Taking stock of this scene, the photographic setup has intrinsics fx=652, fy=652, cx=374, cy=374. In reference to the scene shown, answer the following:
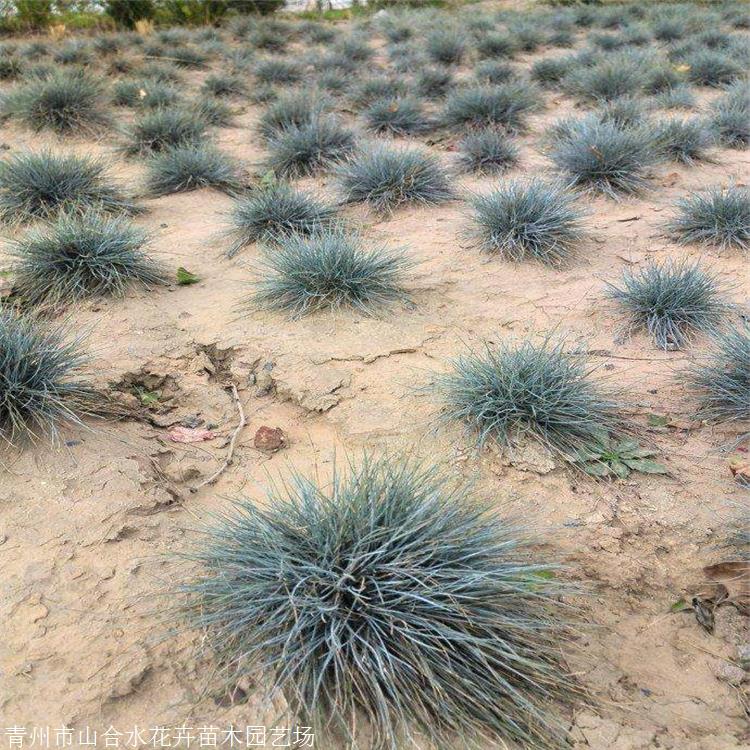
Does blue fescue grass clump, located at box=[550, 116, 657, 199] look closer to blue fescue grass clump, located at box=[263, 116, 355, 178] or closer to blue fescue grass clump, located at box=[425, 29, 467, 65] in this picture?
blue fescue grass clump, located at box=[263, 116, 355, 178]

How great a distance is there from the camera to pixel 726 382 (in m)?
3.03

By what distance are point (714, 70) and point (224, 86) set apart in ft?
20.8

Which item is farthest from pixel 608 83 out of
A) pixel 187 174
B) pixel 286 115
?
pixel 187 174

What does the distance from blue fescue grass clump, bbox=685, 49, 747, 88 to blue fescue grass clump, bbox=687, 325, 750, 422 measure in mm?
6815

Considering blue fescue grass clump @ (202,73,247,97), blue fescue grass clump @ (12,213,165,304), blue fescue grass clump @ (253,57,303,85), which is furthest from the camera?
blue fescue grass clump @ (253,57,303,85)

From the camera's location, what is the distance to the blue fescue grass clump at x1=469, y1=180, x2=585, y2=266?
4.37 meters

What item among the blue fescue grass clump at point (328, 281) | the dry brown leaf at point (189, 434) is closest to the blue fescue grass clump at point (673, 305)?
the blue fescue grass clump at point (328, 281)

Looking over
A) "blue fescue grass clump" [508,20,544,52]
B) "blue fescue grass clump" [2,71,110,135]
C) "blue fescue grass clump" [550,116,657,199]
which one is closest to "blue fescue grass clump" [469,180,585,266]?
"blue fescue grass clump" [550,116,657,199]

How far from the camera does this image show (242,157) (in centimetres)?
655

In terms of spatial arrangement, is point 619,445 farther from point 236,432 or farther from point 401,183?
point 401,183

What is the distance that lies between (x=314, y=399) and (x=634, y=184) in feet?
11.7

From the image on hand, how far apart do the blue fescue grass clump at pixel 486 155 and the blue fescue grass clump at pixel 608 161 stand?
504 mm

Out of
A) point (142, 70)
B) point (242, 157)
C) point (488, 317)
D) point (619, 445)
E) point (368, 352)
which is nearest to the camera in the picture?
point (619, 445)

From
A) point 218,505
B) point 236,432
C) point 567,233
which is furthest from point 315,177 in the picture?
point 218,505
